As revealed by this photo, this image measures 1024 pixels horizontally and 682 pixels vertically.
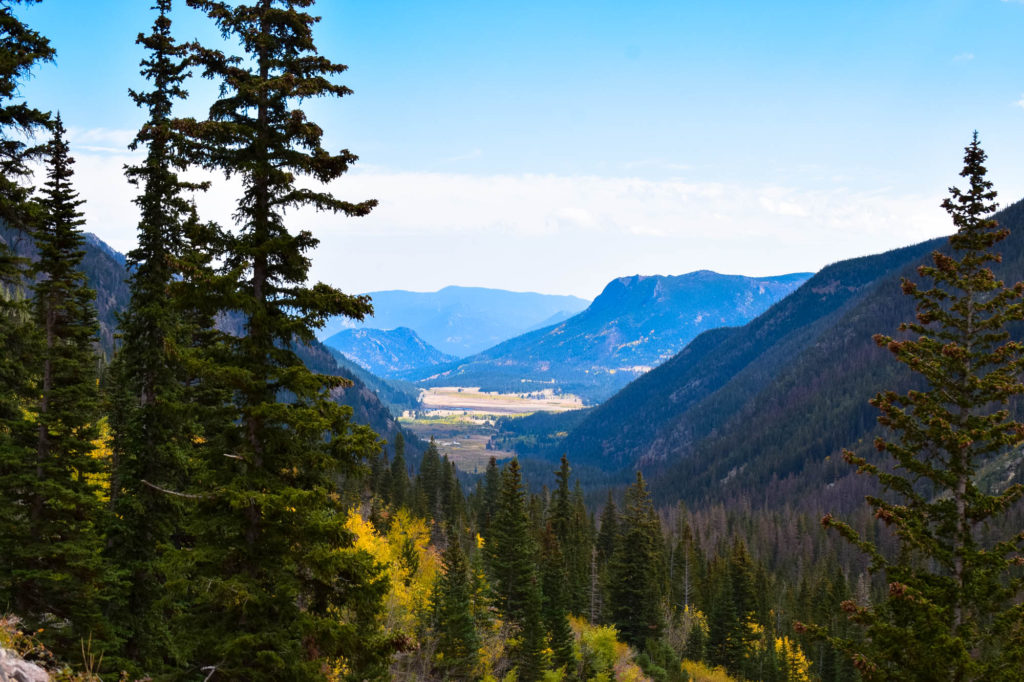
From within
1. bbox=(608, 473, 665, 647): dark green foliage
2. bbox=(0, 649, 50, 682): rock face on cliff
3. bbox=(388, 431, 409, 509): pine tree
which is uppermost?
bbox=(0, 649, 50, 682): rock face on cliff

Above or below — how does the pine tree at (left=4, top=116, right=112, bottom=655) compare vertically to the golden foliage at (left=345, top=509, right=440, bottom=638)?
above

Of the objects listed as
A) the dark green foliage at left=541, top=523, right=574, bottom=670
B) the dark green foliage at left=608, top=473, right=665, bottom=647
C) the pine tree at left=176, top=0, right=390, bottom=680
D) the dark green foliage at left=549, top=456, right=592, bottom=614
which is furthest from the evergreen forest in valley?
the dark green foliage at left=549, top=456, right=592, bottom=614

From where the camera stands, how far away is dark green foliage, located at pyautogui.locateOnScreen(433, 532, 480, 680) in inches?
1369

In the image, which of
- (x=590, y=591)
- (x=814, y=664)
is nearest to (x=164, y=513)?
(x=590, y=591)

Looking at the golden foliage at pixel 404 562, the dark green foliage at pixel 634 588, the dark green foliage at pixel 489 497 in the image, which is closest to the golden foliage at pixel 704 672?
the dark green foliage at pixel 634 588

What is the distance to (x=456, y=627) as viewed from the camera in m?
35.0

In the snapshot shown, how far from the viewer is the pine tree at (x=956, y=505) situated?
15.7 meters

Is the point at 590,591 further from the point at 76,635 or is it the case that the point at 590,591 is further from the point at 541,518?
the point at 76,635

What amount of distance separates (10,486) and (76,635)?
212 inches

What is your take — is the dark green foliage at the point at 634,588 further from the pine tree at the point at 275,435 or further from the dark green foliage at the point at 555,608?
the pine tree at the point at 275,435

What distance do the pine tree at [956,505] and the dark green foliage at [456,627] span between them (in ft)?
71.4

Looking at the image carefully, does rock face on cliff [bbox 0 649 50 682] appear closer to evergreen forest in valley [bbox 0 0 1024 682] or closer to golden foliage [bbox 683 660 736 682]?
evergreen forest in valley [bbox 0 0 1024 682]

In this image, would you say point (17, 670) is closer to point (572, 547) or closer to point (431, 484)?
point (572, 547)

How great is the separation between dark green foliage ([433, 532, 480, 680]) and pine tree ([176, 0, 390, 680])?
21.6 metres
